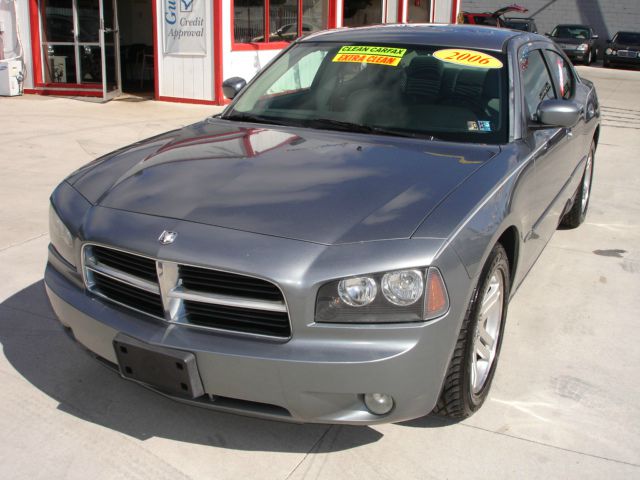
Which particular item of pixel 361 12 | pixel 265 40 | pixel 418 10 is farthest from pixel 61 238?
pixel 418 10

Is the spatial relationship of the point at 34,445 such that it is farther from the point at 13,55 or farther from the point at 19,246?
the point at 13,55

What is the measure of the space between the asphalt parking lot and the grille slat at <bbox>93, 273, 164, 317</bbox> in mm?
599

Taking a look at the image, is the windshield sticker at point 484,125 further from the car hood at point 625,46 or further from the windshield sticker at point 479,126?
the car hood at point 625,46

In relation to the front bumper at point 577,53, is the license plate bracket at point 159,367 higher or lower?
lower

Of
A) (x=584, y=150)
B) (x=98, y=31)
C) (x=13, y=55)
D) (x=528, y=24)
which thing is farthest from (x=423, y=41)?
(x=528, y=24)

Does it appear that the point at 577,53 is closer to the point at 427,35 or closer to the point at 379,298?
the point at 427,35

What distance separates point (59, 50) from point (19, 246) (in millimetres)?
8963

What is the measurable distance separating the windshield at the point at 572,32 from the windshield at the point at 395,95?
2489 cm

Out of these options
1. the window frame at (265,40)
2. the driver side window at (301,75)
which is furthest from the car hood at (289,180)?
the window frame at (265,40)

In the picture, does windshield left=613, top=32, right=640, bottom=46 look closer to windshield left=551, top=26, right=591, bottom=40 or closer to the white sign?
windshield left=551, top=26, right=591, bottom=40

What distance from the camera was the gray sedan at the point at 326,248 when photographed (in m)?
2.54

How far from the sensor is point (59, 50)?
1314 centimetres

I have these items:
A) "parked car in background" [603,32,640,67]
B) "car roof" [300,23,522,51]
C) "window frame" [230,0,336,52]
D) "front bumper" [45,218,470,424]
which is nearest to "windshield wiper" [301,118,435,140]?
"car roof" [300,23,522,51]

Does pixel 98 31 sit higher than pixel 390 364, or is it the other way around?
pixel 98 31
